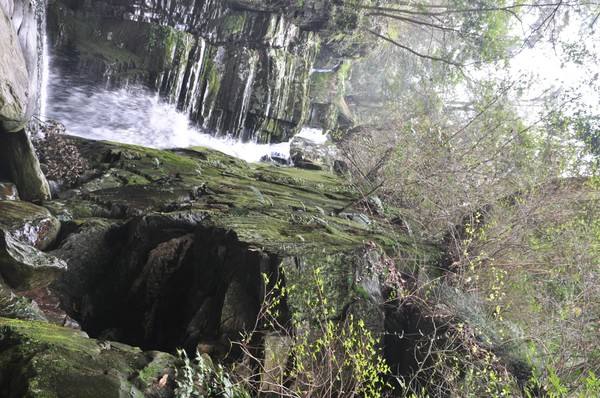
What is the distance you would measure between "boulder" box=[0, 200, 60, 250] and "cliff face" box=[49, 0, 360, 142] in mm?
6483

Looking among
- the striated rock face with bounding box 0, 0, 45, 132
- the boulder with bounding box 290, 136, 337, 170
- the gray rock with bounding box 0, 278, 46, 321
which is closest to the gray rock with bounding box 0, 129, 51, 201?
the striated rock face with bounding box 0, 0, 45, 132

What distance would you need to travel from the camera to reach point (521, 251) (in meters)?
7.60

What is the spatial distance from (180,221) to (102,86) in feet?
23.2

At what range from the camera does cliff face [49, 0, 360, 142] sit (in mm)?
11203

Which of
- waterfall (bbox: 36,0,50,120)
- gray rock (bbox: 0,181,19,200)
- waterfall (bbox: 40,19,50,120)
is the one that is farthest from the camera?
waterfall (bbox: 40,19,50,120)

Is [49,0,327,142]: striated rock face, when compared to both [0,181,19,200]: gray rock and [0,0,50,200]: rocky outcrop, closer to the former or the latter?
[0,0,50,200]: rocky outcrop

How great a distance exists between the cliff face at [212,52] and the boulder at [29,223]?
21.3 ft

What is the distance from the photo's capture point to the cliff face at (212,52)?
11.2 m

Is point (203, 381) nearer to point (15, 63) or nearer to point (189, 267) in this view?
point (189, 267)

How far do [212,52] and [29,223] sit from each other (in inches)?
375

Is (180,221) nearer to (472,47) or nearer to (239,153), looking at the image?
(239,153)

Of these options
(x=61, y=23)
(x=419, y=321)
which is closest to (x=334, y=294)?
(x=419, y=321)

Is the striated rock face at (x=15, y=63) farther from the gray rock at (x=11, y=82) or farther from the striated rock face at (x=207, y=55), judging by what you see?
the striated rock face at (x=207, y=55)

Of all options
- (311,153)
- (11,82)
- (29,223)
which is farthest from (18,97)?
(311,153)
